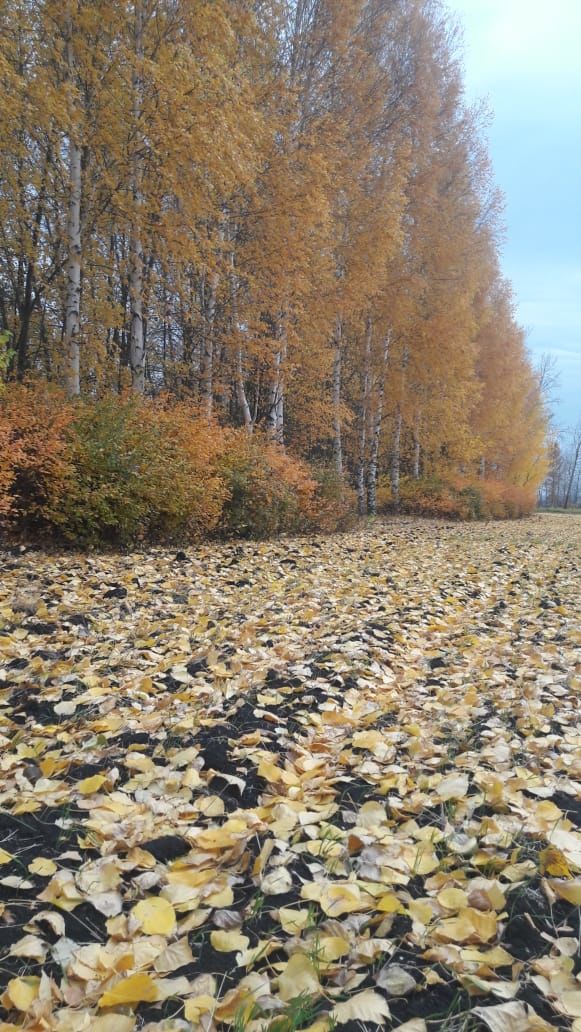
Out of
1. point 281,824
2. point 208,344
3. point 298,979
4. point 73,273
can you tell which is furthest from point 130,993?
point 208,344

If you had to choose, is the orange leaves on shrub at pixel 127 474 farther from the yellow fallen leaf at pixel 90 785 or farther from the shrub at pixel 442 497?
the shrub at pixel 442 497

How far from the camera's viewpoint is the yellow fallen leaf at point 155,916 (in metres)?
1.37

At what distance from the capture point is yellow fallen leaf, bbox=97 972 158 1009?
1.15 metres

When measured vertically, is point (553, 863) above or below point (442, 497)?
below

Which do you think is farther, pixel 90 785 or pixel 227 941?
pixel 90 785

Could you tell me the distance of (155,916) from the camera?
140 centimetres

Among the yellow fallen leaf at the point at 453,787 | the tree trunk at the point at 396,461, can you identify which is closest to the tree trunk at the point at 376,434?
the tree trunk at the point at 396,461

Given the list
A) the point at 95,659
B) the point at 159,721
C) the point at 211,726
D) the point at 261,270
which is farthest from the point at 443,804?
the point at 261,270

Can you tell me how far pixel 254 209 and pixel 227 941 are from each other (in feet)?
32.1

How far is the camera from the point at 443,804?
1.98 metres

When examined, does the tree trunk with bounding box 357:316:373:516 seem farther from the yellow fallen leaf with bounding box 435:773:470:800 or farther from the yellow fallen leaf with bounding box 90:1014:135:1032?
the yellow fallen leaf with bounding box 90:1014:135:1032

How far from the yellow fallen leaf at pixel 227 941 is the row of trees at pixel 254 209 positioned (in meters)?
7.37

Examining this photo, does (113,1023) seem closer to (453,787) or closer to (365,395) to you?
(453,787)

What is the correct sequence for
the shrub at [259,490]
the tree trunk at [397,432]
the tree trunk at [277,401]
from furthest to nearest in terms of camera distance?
the tree trunk at [397,432] < the tree trunk at [277,401] < the shrub at [259,490]
